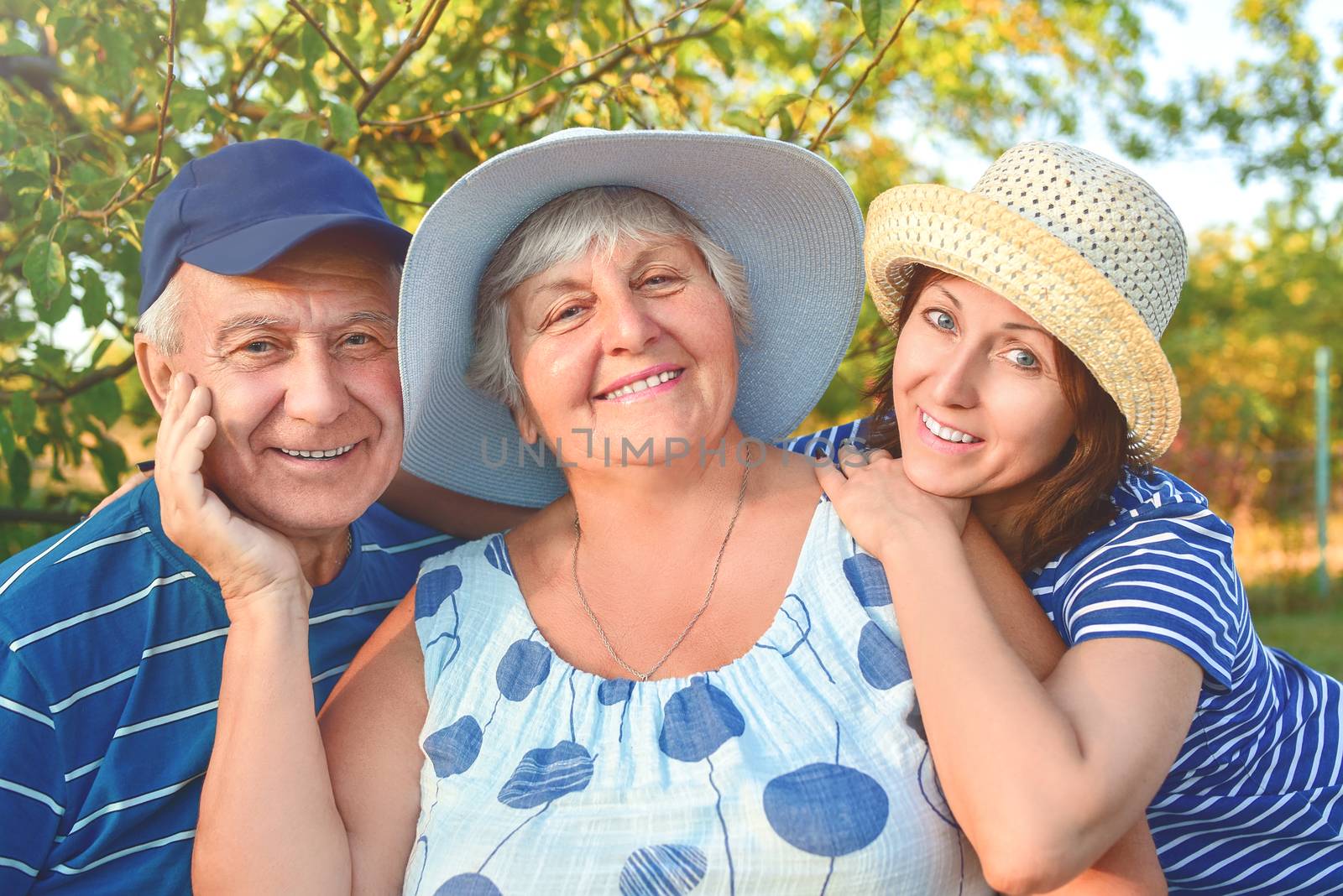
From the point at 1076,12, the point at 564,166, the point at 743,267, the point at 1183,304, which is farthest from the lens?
the point at 1183,304

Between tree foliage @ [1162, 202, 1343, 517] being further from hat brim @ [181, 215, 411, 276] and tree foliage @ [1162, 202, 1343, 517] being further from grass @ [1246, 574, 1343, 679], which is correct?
hat brim @ [181, 215, 411, 276]

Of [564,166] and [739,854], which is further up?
Result: [564,166]

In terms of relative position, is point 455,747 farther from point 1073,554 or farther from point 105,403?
point 105,403

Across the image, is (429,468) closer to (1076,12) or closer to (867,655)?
(867,655)

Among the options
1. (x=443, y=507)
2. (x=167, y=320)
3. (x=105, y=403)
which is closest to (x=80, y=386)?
(x=105, y=403)

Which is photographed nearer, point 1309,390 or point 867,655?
point 867,655

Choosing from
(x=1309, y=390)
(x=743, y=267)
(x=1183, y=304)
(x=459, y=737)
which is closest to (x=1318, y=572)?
(x=1309, y=390)

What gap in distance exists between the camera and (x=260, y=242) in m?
2.15

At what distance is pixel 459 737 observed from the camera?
2.15 metres

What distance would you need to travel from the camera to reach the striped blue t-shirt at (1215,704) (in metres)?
1.96

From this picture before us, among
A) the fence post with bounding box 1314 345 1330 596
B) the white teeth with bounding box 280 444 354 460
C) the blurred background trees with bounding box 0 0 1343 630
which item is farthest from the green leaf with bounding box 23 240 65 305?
the fence post with bounding box 1314 345 1330 596

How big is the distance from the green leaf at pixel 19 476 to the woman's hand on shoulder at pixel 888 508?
2.10 meters

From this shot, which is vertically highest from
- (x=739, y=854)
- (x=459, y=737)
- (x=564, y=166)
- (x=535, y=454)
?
(x=564, y=166)

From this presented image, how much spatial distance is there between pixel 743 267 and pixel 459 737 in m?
1.27
